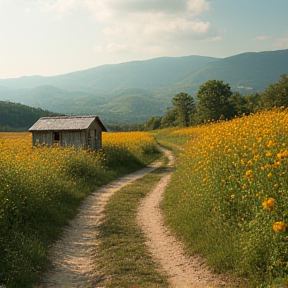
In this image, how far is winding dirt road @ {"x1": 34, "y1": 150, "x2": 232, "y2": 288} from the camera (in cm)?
623

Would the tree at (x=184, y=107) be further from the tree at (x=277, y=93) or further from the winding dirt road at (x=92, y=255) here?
the winding dirt road at (x=92, y=255)

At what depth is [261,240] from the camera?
5582 millimetres

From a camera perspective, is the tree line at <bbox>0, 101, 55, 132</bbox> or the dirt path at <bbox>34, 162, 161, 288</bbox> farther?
the tree line at <bbox>0, 101, 55, 132</bbox>

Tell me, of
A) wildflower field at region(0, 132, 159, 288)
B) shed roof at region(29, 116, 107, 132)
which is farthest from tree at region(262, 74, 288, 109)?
wildflower field at region(0, 132, 159, 288)

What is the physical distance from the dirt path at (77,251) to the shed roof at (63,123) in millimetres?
11028

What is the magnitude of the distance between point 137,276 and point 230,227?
226cm

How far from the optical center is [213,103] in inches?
2151

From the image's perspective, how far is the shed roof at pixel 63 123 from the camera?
75.5 ft

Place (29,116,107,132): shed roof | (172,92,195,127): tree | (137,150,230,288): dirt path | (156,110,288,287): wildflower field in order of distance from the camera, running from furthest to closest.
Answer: (172,92,195,127): tree
(29,116,107,132): shed roof
(137,150,230,288): dirt path
(156,110,288,287): wildflower field

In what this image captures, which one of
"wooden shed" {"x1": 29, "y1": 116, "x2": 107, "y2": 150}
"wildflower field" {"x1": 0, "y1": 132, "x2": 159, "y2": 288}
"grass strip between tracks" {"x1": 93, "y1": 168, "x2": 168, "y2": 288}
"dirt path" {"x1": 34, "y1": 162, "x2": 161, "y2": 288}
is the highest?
"wooden shed" {"x1": 29, "y1": 116, "x2": 107, "y2": 150}

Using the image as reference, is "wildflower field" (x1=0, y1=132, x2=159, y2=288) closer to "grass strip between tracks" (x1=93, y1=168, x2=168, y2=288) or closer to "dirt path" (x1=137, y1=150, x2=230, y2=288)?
"grass strip between tracks" (x1=93, y1=168, x2=168, y2=288)

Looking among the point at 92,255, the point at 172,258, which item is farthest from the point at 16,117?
the point at 172,258

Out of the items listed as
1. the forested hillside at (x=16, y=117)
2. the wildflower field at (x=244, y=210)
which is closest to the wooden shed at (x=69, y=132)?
the wildflower field at (x=244, y=210)

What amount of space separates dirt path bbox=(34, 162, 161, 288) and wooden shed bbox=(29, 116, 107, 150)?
10542 mm
